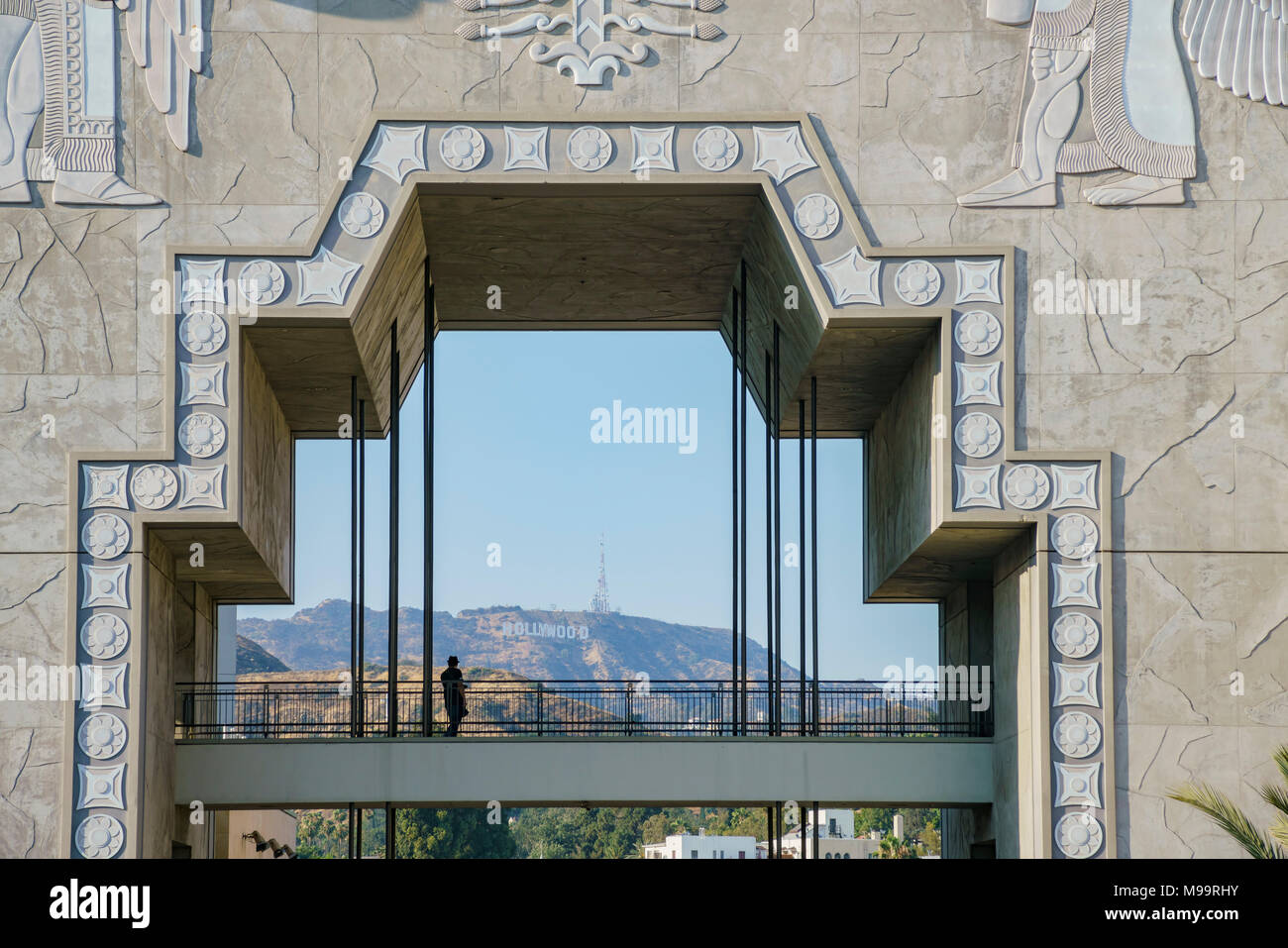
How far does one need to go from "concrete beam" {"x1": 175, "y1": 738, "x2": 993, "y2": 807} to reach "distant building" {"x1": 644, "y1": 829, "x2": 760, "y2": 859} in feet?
202

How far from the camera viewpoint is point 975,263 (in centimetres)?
2094

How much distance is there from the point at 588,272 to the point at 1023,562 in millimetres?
7952

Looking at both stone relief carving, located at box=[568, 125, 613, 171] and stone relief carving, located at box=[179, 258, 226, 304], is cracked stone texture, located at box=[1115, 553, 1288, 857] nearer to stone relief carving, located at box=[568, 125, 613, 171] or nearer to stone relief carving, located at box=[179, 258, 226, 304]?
stone relief carving, located at box=[568, 125, 613, 171]

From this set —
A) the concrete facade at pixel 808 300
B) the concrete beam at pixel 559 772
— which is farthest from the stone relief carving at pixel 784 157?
the concrete beam at pixel 559 772

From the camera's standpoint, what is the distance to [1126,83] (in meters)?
21.3

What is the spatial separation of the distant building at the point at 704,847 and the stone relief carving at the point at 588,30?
2554 inches

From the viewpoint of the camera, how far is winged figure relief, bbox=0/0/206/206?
68.4ft

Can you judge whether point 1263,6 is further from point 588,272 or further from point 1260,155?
point 588,272

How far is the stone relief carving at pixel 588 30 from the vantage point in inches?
830

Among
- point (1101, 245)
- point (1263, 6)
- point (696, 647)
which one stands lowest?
point (696, 647)

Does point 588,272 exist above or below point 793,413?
above

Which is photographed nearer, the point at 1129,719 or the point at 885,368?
the point at 1129,719
